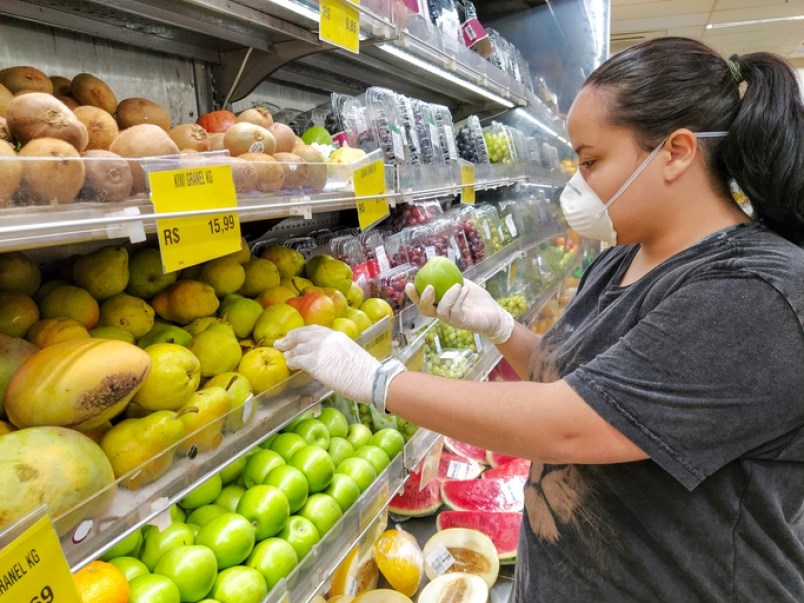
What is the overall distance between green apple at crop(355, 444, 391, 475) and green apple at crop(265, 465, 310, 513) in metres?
0.28

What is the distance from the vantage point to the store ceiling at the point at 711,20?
727cm

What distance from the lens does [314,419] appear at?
1637mm

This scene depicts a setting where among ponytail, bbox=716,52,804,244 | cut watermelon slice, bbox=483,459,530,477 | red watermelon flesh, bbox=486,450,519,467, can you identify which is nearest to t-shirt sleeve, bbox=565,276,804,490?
ponytail, bbox=716,52,804,244

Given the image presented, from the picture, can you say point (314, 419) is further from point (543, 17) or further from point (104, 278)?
point (543, 17)

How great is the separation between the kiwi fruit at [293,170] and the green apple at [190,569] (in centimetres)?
72

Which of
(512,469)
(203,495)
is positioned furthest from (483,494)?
(203,495)

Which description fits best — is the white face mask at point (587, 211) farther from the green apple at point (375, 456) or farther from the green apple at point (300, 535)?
the green apple at point (300, 535)

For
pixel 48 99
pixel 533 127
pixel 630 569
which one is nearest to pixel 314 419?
pixel 630 569

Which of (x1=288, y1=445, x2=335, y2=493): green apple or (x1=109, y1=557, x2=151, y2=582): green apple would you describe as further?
(x1=288, y1=445, x2=335, y2=493): green apple

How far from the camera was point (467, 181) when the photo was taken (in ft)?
7.77

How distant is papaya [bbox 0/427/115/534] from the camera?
717 millimetres

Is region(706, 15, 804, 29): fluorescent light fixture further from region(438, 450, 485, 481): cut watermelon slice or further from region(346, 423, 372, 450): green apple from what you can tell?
region(346, 423, 372, 450): green apple

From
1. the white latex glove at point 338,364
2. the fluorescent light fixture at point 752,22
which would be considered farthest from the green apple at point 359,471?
the fluorescent light fixture at point 752,22

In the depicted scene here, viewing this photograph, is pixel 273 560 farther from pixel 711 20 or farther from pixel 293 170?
pixel 711 20
